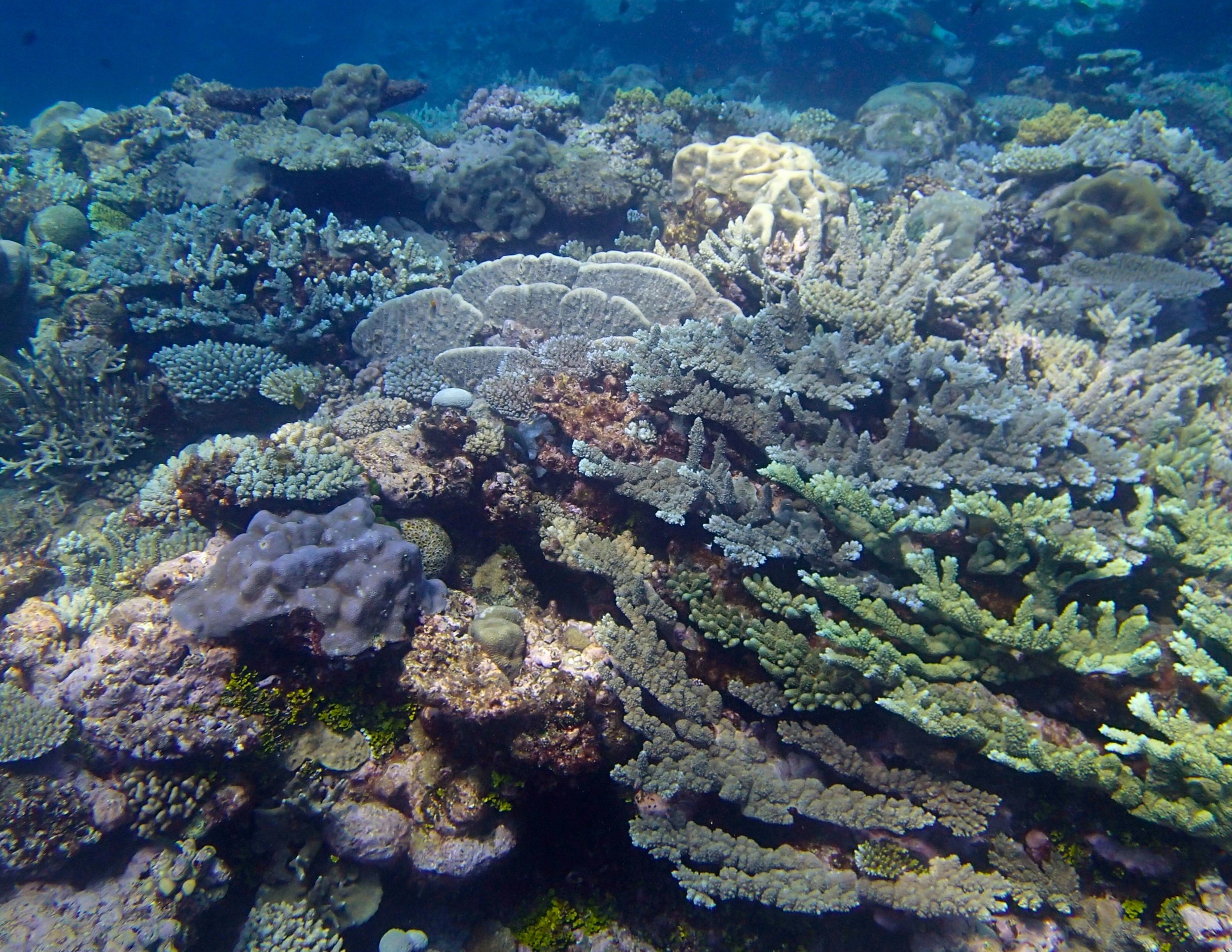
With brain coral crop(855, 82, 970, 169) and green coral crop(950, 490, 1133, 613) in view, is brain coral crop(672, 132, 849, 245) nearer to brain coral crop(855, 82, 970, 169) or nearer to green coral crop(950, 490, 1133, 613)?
green coral crop(950, 490, 1133, 613)

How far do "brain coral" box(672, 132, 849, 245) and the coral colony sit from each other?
910 millimetres

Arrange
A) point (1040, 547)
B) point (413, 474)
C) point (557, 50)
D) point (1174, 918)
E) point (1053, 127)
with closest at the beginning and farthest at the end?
point (1174, 918) → point (1040, 547) → point (413, 474) → point (1053, 127) → point (557, 50)

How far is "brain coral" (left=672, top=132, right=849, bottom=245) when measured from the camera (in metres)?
6.76

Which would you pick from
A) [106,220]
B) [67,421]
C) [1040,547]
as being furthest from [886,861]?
[106,220]

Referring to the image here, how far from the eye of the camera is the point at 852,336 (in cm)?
439

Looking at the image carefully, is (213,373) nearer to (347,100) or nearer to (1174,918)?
(347,100)

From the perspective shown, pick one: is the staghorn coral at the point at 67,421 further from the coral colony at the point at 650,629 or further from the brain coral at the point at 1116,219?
the brain coral at the point at 1116,219

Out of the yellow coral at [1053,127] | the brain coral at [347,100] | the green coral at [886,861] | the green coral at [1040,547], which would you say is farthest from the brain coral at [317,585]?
the yellow coral at [1053,127]

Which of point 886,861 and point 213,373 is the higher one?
point 213,373

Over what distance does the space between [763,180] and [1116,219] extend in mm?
4146

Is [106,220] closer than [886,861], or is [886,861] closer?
[886,861]

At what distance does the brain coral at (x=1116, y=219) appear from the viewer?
6707mm

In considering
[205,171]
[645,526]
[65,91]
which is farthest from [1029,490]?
[65,91]

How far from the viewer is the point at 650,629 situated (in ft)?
12.0
